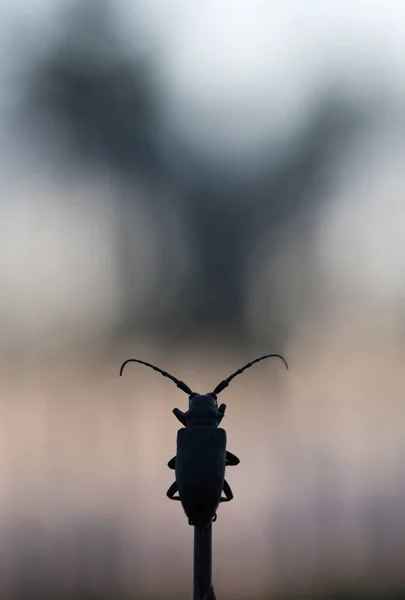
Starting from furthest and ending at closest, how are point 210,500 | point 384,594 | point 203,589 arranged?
point 384,594
point 210,500
point 203,589

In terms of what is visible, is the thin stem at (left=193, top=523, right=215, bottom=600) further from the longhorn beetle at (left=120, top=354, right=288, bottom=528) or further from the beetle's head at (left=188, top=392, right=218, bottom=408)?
→ the beetle's head at (left=188, top=392, right=218, bottom=408)

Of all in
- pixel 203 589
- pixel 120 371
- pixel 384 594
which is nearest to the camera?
pixel 203 589

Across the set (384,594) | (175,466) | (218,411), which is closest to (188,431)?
(175,466)

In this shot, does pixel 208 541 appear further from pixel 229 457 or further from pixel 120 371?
pixel 229 457

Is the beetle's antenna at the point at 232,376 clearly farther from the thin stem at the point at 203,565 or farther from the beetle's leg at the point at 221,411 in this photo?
the thin stem at the point at 203,565

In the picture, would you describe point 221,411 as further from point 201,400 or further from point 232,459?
point 232,459

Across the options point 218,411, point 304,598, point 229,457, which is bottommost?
point 304,598
